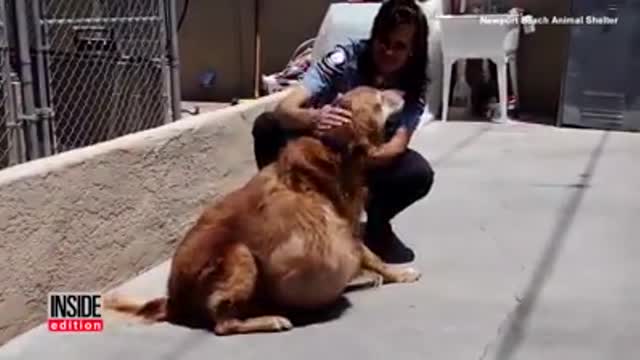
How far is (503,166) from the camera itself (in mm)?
6012

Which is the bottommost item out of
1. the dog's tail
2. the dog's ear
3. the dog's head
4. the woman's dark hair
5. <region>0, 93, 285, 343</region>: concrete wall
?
the dog's tail

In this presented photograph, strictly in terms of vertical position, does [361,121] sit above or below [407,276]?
above

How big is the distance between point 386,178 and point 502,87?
3611 millimetres

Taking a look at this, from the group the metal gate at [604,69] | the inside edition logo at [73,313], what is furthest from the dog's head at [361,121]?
the metal gate at [604,69]

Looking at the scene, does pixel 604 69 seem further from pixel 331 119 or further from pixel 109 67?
pixel 331 119

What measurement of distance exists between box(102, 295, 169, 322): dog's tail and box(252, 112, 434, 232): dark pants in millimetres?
900

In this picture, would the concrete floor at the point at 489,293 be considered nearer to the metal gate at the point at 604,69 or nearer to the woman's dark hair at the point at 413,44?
the woman's dark hair at the point at 413,44

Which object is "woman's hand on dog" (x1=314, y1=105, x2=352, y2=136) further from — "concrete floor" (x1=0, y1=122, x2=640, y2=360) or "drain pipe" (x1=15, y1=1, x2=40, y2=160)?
"drain pipe" (x1=15, y1=1, x2=40, y2=160)

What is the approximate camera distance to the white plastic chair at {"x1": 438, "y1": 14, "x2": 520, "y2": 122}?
7.21 meters

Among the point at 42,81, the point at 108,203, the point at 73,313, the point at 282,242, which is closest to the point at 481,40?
the point at 42,81

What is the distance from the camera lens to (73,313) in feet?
11.0

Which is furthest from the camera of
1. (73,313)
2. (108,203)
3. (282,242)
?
(108,203)

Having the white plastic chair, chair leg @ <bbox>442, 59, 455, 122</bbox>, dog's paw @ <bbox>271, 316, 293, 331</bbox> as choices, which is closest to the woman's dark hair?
dog's paw @ <bbox>271, 316, 293, 331</bbox>

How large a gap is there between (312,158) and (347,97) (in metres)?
0.27
